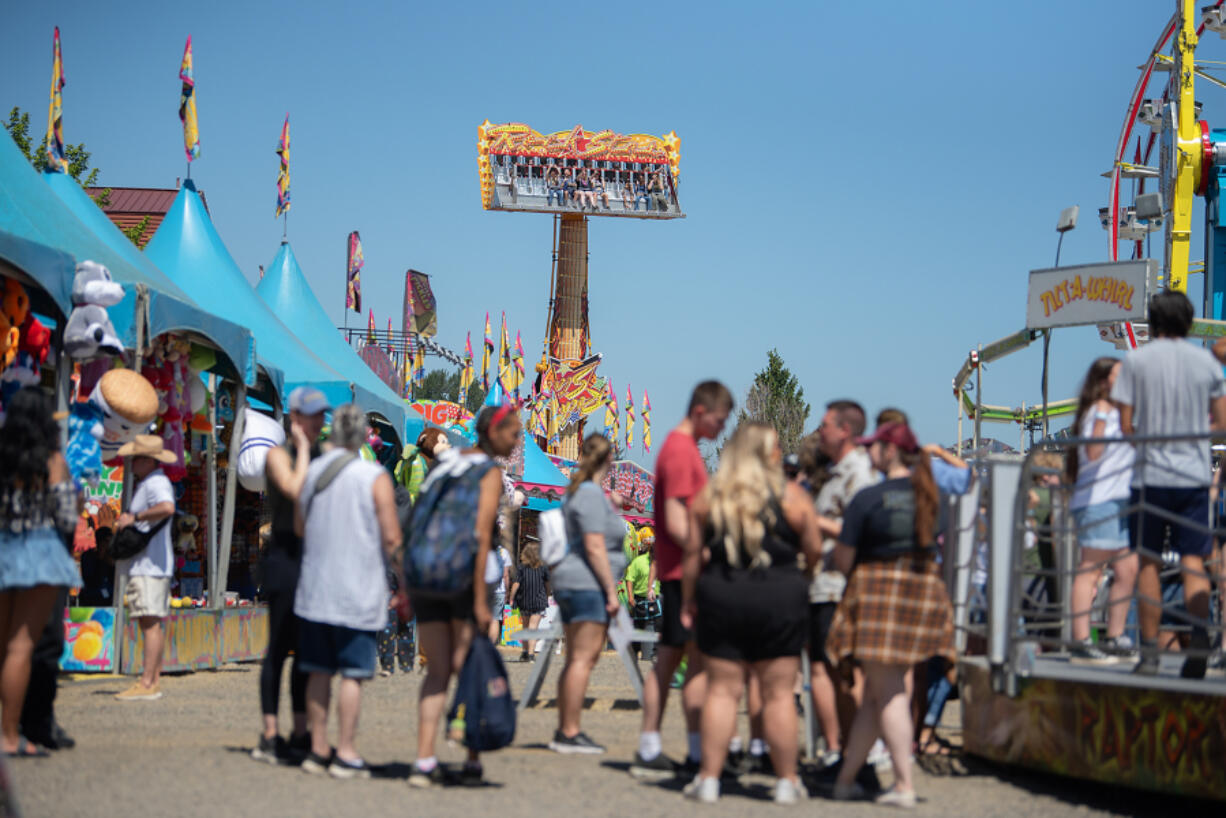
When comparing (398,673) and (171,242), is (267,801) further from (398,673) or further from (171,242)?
(171,242)

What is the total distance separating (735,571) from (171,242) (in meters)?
10.3

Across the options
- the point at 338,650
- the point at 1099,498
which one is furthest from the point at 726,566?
the point at 1099,498

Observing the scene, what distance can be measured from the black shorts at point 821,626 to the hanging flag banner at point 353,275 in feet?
104

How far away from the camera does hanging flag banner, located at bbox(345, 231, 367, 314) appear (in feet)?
120

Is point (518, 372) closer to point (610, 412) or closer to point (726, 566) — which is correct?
point (610, 412)

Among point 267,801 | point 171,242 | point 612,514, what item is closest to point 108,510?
point 171,242

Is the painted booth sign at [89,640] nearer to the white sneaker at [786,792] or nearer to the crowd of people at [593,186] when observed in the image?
the white sneaker at [786,792]

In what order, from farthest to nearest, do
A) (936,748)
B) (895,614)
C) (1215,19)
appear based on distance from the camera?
(1215,19), (936,748), (895,614)

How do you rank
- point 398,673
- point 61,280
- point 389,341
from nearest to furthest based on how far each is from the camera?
point 61,280, point 398,673, point 389,341

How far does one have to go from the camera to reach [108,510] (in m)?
11.2

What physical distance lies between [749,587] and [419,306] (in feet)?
133

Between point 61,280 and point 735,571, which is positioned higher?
point 61,280

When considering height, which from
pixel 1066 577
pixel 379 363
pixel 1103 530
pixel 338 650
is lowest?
pixel 338 650

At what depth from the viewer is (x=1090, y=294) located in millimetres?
12203
